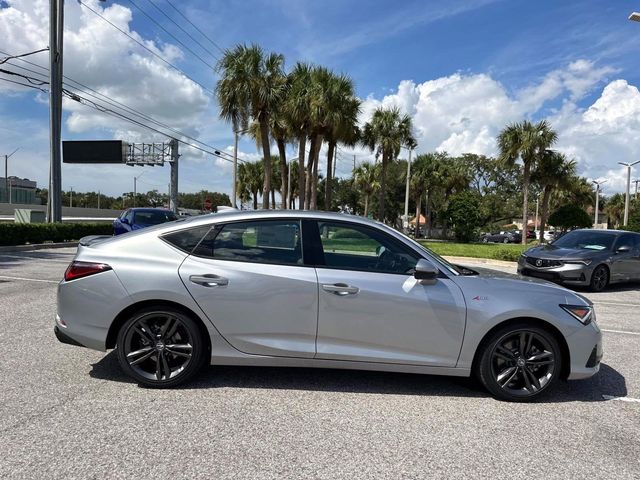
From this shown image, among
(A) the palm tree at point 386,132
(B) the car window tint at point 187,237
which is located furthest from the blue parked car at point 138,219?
(A) the palm tree at point 386,132

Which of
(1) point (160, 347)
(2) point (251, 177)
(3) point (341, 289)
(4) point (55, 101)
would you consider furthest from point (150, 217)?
(2) point (251, 177)

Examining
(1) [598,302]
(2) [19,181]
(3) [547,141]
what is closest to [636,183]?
(3) [547,141]

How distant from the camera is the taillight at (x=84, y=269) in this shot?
159 inches

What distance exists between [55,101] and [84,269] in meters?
19.0

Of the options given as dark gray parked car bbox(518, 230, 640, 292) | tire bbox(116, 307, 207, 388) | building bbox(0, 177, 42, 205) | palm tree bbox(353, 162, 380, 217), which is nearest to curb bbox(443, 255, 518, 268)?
dark gray parked car bbox(518, 230, 640, 292)

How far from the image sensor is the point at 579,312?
13.4ft

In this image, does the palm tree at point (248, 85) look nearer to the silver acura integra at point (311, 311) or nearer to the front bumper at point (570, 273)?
the front bumper at point (570, 273)

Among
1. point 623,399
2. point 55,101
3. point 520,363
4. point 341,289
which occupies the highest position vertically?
point 55,101

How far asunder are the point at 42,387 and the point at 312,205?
27828mm

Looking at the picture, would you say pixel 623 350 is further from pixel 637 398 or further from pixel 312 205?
pixel 312 205

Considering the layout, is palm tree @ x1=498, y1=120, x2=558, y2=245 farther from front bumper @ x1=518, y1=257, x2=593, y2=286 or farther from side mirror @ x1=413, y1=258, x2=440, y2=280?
side mirror @ x1=413, y1=258, x2=440, y2=280

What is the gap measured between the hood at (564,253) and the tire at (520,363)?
732cm

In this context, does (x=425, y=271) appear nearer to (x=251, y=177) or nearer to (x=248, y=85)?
(x=248, y=85)

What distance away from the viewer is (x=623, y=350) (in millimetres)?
5879
